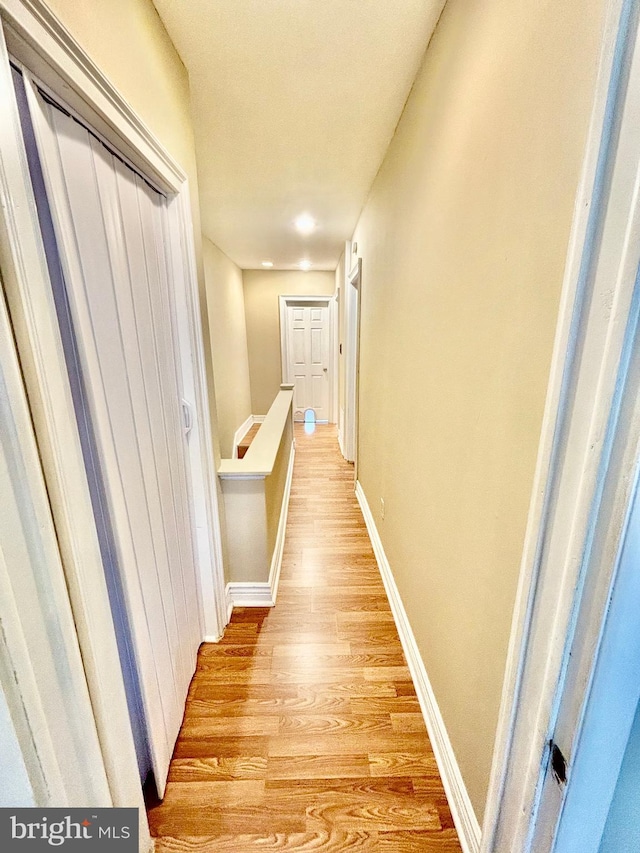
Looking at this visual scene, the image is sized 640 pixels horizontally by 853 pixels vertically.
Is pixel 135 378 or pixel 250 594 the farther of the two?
pixel 250 594

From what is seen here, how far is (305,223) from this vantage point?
325 cm

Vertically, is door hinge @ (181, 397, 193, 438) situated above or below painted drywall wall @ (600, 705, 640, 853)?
above

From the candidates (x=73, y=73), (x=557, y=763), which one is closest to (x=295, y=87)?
(x=73, y=73)

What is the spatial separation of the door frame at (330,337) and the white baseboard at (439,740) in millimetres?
4080

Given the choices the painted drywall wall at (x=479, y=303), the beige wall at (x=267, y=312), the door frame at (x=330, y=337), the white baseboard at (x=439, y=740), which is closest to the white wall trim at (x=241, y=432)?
the beige wall at (x=267, y=312)

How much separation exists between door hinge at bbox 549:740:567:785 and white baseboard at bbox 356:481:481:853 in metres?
0.70

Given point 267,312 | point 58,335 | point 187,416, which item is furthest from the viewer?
point 267,312

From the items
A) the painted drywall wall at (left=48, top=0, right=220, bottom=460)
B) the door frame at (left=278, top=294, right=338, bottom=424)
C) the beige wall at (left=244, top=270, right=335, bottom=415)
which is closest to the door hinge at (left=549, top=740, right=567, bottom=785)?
the painted drywall wall at (left=48, top=0, right=220, bottom=460)

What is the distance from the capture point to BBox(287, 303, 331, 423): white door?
586cm

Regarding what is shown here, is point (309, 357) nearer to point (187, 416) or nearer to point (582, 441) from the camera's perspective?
point (187, 416)

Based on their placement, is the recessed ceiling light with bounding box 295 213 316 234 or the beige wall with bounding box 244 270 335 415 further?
the beige wall with bounding box 244 270 335 415

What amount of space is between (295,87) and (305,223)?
1.87 meters

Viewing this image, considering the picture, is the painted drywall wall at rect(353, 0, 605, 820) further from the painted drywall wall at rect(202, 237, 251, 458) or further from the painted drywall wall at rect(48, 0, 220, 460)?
the painted drywall wall at rect(202, 237, 251, 458)

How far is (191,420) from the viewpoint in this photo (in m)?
1.42
